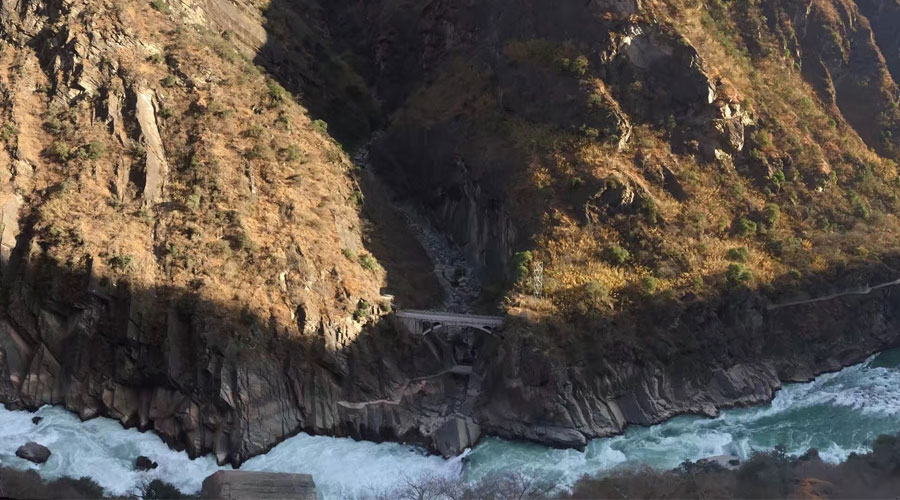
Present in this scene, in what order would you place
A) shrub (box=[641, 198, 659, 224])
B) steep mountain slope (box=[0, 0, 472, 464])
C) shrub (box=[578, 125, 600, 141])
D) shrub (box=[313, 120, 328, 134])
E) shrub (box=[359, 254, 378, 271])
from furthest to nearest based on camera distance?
shrub (box=[313, 120, 328, 134])
shrub (box=[578, 125, 600, 141])
shrub (box=[641, 198, 659, 224])
shrub (box=[359, 254, 378, 271])
steep mountain slope (box=[0, 0, 472, 464])

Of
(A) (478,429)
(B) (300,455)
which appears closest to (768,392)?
(A) (478,429)

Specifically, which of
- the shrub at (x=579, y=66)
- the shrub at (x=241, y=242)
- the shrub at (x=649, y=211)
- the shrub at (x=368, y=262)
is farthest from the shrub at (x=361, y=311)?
the shrub at (x=579, y=66)

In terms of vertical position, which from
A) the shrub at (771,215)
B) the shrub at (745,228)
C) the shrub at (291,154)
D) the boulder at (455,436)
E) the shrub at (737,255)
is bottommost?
the boulder at (455,436)

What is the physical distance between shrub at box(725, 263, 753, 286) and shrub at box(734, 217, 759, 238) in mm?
4963

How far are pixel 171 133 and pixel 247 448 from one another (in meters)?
26.1

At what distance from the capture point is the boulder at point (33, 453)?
5338cm

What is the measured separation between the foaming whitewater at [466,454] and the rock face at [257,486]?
184 centimetres

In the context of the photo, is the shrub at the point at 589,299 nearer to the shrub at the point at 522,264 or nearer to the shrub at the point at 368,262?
the shrub at the point at 522,264

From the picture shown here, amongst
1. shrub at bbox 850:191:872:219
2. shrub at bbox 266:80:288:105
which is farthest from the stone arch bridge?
shrub at bbox 850:191:872:219

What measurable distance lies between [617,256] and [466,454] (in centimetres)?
1987

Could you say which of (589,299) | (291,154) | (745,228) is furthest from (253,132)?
(745,228)

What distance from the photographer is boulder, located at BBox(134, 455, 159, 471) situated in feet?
180

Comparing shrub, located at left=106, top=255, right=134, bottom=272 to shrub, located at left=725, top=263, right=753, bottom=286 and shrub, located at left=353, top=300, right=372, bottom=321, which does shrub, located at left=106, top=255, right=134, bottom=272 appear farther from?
shrub, located at left=725, top=263, right=753, bottom=286

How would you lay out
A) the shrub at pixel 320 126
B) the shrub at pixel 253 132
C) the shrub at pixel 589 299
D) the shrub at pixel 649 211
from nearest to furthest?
the shrub at pixel 589 299
the shrub at pixel 649 211
the shrub at pixel 253 132
the shrub at pixel 320 126
